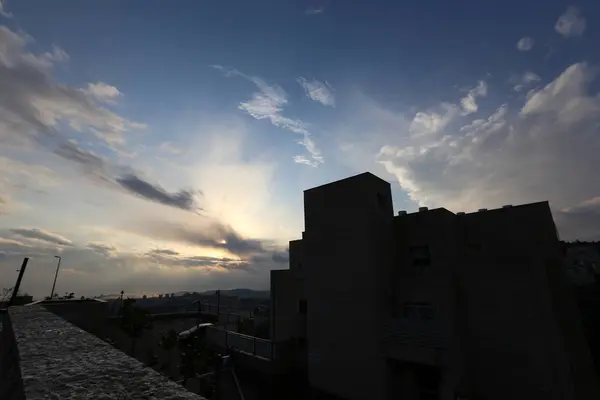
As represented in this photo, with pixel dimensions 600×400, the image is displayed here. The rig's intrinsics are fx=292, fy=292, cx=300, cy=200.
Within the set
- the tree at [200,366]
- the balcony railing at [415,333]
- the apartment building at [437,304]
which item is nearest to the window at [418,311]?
the apartment building at [437,304]

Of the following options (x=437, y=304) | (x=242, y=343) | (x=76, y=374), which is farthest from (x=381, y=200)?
(x=76, y=374)

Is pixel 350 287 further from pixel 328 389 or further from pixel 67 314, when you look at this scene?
pixel 67 314

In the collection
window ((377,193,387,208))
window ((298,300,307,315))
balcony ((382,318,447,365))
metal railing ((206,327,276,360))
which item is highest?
window ((377,193,387,208))

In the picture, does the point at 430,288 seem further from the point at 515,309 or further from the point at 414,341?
the point at 515,309

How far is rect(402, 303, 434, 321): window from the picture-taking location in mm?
15898

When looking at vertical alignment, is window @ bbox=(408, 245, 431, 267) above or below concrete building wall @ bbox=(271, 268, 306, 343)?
above

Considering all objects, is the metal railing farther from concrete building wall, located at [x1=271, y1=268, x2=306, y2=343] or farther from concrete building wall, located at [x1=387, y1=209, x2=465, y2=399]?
concrete building wall, located at [x1=387, y1=209, x2=465, y2=399]

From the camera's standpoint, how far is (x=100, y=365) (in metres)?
3.32

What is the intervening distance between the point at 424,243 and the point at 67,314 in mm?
18302

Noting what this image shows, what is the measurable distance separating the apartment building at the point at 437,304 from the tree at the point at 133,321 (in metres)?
14.4

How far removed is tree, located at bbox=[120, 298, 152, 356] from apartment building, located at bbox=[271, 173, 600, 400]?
47.3 feet

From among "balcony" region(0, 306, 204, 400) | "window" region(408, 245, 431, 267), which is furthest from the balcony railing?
"balcony" region(0, 306, 204, 400)

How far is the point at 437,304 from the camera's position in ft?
51.2

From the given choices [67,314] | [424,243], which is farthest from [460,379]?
[67,314]
